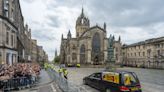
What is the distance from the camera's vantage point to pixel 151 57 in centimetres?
8538

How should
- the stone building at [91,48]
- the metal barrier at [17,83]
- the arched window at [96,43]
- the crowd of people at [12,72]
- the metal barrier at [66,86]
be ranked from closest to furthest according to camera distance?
the metal barrier at [66,86] → the crowd of people at [12,72] → the metal barrier at [17,83] → the stone building at [91,48] → the arched window at [96,43]

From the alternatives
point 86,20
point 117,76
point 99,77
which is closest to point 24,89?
point 99,77

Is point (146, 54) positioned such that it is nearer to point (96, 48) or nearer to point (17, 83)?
point (96, 48)

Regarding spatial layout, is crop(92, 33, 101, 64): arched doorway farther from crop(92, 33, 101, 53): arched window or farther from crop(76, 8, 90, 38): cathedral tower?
crop(76, 8, 90, 38): cathedral tower

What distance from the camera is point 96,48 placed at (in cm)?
10350

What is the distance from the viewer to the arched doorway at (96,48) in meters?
103

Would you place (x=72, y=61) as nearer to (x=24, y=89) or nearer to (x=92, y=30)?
(x=92, y=30)

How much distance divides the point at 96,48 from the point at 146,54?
77.0 feet

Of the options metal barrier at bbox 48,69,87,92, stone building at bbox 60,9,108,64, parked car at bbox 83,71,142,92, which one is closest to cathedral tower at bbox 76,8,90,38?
stone building at bbox 60,9,108,64

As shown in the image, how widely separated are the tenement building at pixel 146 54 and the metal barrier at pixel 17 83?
64242 millimetres

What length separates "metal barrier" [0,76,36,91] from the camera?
1598 centimetres

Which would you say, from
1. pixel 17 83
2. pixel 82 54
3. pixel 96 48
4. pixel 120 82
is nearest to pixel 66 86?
pixel 120 82

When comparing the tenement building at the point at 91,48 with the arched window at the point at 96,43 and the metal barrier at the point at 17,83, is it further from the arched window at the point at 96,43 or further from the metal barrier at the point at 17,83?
the metal barrier at the point at 17,83

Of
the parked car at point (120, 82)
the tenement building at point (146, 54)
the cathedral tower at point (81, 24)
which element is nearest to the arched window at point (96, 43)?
the tenement building at point (146, 54)
